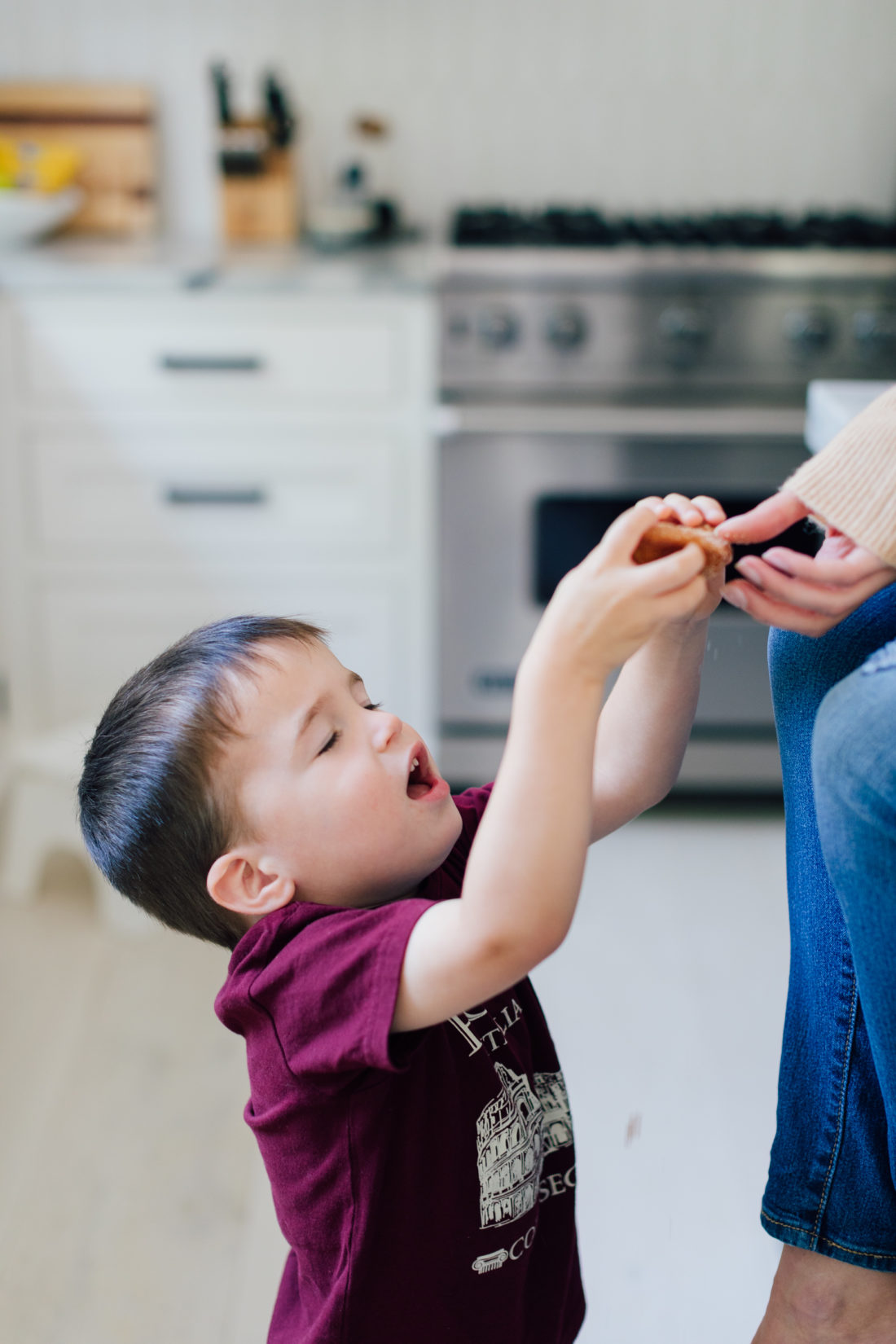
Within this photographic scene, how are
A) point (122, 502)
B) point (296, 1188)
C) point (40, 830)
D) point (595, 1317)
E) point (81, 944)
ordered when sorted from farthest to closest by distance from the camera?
point (122, 502) < point (40, 830) < point (81, 944) < point (595, 1317) < point (296, 1188)

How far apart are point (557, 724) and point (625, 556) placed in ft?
0.27

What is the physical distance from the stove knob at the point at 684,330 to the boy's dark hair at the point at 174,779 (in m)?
1.40

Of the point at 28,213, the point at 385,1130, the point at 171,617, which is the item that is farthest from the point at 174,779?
the point at 28,213

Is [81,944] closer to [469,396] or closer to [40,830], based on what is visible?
[40,830]

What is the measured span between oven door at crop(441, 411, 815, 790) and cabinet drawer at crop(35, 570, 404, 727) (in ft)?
0.46

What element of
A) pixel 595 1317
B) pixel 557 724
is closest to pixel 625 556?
pixel 557 724

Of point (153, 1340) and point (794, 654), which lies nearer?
point (794, 654)

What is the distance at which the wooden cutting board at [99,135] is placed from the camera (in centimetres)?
246

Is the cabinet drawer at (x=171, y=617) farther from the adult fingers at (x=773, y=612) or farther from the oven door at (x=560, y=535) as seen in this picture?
the adult fingers at (x=773, y=612)

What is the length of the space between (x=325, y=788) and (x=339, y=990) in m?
0.12

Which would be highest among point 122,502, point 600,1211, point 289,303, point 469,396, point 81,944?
point 289,303

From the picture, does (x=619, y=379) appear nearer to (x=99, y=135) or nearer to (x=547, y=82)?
(x=547, y=82)

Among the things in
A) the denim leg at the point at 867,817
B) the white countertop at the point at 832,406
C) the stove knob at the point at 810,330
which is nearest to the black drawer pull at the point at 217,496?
the stove knob at the point at 810,330

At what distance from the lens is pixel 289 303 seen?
205 centimetres
